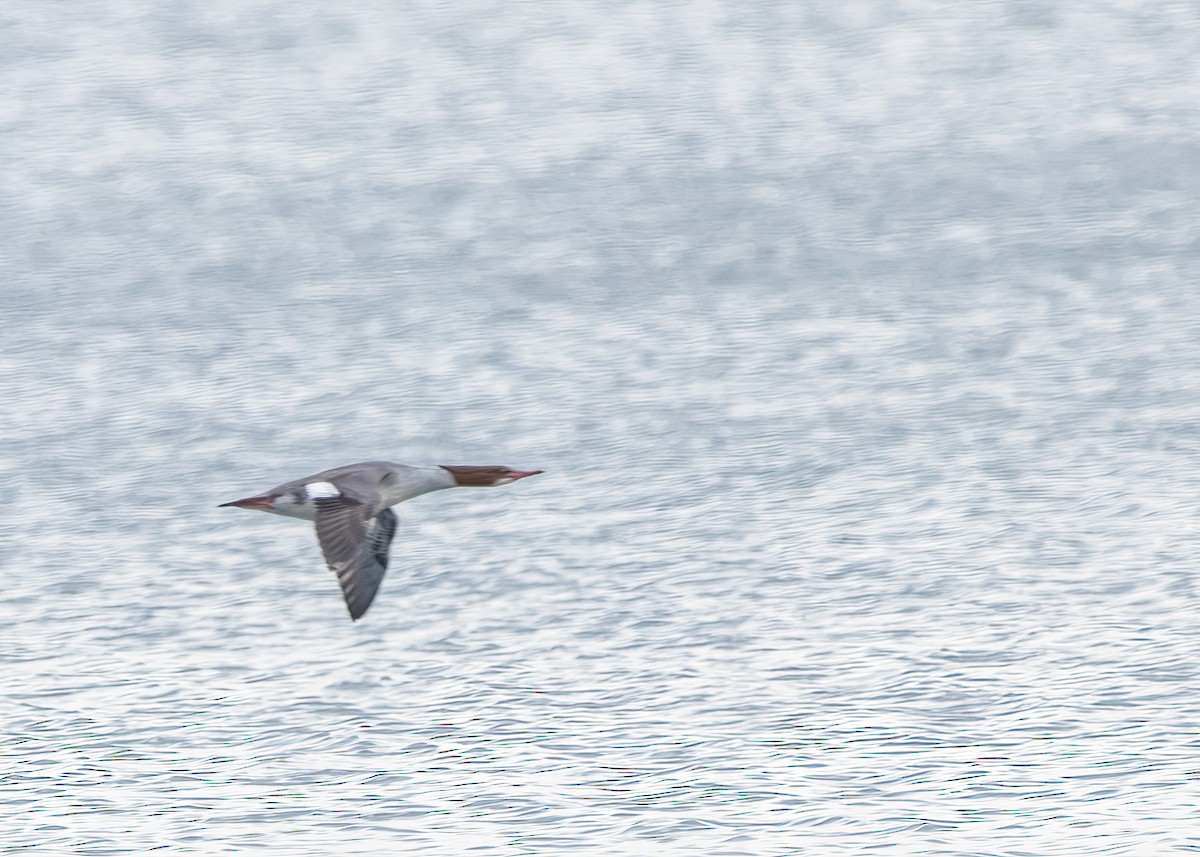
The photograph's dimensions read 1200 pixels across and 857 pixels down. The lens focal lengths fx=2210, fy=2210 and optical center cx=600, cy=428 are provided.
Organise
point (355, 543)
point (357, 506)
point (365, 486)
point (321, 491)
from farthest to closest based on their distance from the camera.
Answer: point (365, 486) < point (321, 491) < point (357, 506) < point (355, 543)

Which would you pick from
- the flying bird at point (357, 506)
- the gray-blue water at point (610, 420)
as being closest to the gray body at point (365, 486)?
the flying bird at point (357, 506)

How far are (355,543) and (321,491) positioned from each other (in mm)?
760

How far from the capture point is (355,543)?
14.1m

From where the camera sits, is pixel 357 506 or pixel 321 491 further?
pixel 321 491

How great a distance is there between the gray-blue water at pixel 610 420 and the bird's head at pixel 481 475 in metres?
3.64

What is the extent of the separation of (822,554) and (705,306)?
27.7 ft

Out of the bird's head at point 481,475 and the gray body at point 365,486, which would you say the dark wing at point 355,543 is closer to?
the gray body at point 365,486

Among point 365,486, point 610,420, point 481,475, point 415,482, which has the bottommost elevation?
point 610,420

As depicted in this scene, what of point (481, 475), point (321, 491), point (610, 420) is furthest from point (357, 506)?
point (610, 420)

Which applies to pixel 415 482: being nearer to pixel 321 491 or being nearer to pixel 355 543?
pixel 321 491

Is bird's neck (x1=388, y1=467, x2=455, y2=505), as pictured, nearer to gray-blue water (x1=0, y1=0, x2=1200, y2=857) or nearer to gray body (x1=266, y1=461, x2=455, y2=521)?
gray body (x1=266, y1=461, x2=455, y2=521)

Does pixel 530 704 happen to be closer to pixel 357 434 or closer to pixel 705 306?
pixel 357 434

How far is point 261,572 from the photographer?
965 inches

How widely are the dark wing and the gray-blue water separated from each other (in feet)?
15.0
